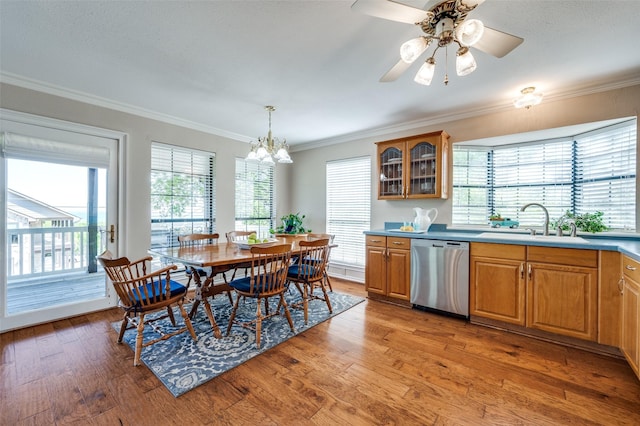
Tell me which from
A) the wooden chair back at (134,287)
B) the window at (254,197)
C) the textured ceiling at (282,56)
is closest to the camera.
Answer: the textured ceiling at (282,56)

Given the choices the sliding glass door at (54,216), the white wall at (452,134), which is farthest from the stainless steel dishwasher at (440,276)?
the sliding glass door at (54,216)

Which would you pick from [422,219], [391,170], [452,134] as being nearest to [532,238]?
[422,219]

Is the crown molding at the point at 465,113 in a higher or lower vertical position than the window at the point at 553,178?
higher

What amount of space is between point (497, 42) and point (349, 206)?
10.9 feet

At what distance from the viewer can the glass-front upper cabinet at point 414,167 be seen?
137 inches

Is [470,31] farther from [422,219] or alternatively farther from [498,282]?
[422,219]

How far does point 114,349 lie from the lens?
91.7 inches

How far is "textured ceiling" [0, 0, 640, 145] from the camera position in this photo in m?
1.78

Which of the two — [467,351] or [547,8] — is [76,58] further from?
[467,351]

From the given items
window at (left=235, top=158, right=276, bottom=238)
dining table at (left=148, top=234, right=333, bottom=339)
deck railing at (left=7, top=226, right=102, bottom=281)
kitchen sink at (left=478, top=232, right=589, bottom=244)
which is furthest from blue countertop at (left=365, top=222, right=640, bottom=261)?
deck railing at (left=7, top=226, right=102, bottom=281)

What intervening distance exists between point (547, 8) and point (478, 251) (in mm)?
2102

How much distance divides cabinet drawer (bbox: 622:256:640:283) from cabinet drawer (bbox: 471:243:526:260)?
2.14 ft

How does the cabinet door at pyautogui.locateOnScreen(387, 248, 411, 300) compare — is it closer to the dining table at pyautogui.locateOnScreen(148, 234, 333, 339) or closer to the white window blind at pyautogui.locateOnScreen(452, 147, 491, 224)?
the white window blind at pyautogui.locateOnScreen(452, 147, 491, 224)

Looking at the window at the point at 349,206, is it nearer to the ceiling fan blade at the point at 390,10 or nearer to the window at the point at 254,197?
the window at the point at 254,197
